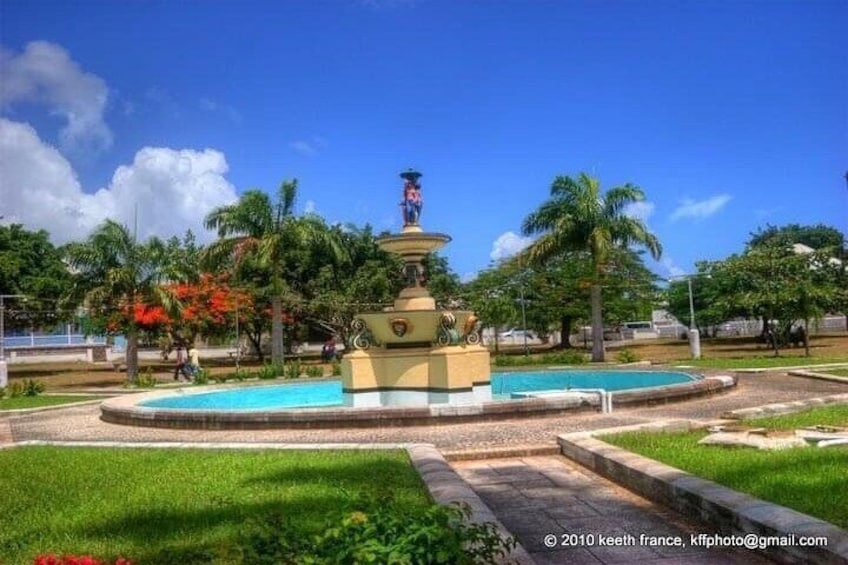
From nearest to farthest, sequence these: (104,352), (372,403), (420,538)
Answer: (420,538), (372,403), (104,352)

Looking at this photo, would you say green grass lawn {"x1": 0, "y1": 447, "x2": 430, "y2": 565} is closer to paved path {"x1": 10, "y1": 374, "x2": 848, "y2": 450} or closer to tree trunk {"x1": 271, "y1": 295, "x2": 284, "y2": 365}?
paved path {"x1": 10, "y1": 374, "x2": 848, "y2": 450}

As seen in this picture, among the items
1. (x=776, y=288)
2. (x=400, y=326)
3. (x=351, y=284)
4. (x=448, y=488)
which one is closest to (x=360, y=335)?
(x=400, y=326)

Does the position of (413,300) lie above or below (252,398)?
above

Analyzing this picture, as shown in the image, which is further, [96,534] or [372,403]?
[372,403]

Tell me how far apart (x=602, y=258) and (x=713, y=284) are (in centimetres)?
1278

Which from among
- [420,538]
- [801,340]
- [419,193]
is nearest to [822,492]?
[420,538]

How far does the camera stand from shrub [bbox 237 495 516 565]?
3473 millimetres

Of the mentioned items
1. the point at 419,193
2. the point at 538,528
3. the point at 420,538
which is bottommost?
the point at 538,528

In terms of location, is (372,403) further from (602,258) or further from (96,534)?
(602,258)

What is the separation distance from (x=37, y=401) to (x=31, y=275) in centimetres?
2127

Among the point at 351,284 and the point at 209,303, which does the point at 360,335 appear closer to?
the point at 209,303

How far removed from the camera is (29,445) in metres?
11.3

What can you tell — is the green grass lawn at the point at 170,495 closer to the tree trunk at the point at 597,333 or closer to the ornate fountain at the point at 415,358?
the ornate fountain at the point at 415,358

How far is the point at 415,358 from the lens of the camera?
14.9m
